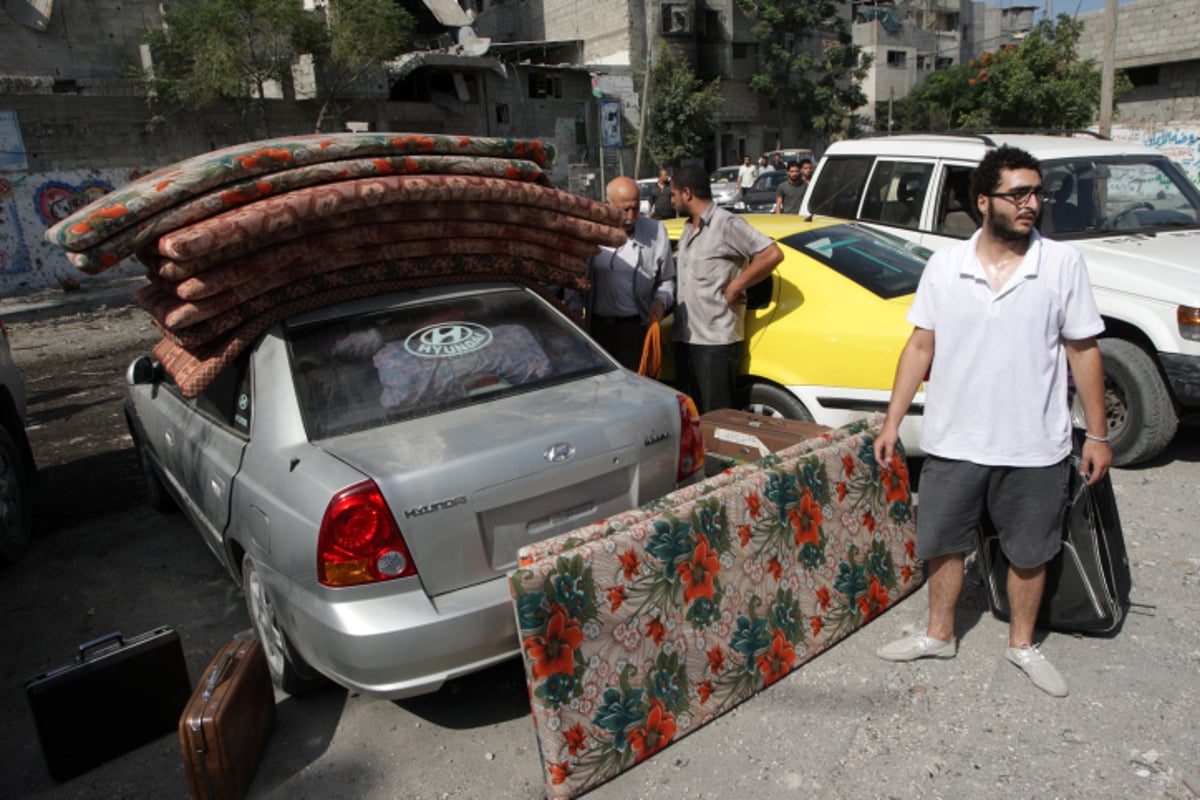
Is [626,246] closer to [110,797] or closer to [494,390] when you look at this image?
[494,390]

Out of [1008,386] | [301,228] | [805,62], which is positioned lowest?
[1008,386]

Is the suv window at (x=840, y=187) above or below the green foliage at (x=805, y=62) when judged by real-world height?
below

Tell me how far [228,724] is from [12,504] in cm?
337

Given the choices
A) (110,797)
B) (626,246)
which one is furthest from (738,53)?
(110,797)

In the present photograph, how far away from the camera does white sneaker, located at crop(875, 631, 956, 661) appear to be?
3.43m

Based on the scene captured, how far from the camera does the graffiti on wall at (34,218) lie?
1950cm

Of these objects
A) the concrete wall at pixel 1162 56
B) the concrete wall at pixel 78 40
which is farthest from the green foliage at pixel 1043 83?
the concrete wall at pixel 78 40

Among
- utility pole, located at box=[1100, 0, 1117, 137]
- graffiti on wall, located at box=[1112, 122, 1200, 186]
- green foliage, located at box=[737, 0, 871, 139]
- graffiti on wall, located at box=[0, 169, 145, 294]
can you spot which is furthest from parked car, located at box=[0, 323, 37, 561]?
green foliage, located at box=[737, 0, 871, 139]

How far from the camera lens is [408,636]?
281 centimetres

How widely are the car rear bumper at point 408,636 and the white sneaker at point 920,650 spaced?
156 centimetres

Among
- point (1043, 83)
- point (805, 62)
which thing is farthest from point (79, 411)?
point (805, 62)

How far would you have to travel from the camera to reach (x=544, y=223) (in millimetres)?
4309

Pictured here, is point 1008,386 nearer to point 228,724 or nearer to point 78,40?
point 228,724

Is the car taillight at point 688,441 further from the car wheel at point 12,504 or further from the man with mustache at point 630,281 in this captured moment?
the car wheel at point 12,504
